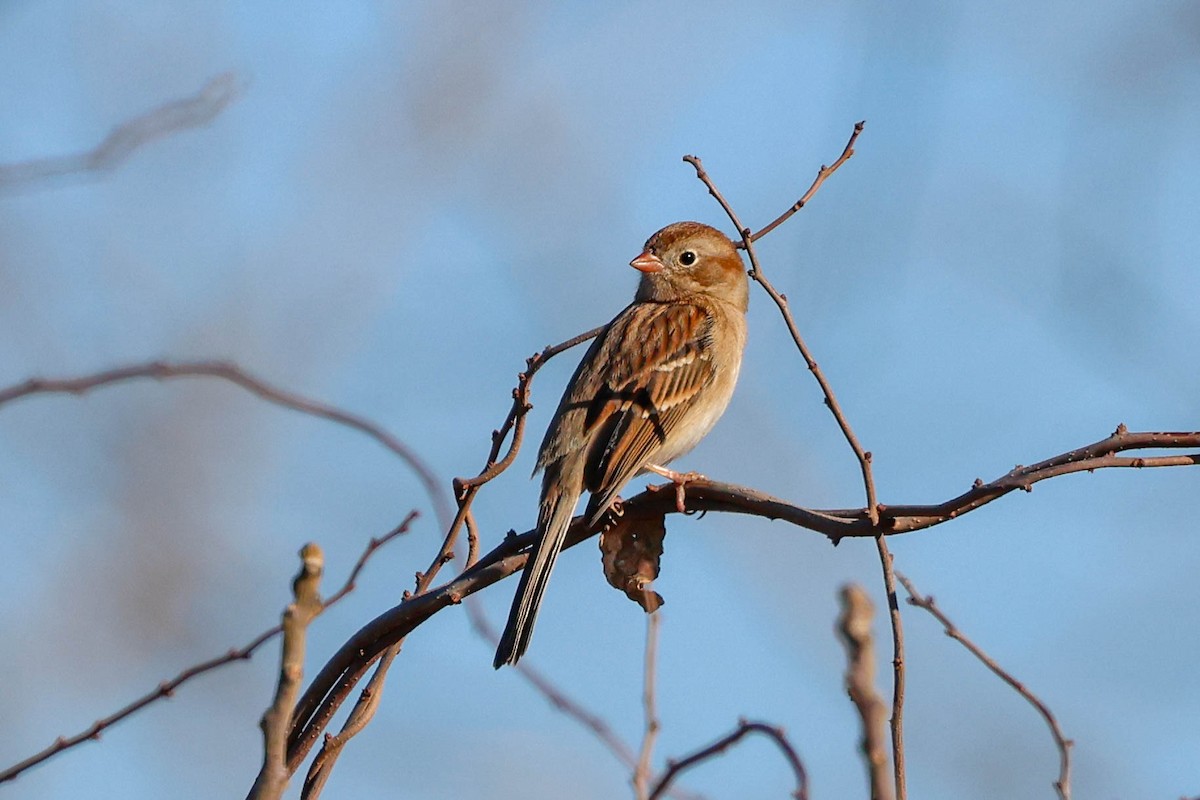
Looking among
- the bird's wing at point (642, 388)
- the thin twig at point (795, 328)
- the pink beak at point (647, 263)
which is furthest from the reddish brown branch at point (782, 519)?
the pink beak at point (647, 263)

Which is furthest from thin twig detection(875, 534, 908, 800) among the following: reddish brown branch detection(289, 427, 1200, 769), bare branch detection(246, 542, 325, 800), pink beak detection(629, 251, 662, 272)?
pink beak detection(629, 251, 662, 272)

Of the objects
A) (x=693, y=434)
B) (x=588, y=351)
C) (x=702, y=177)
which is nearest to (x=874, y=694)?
(x=702, y=177)

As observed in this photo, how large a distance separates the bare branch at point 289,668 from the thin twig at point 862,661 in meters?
0.66

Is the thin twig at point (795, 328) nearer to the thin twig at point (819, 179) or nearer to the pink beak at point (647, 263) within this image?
the thin twig at point (819, 179)

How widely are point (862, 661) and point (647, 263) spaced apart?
5205 mm

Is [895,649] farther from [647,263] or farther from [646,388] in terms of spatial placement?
[647,263]

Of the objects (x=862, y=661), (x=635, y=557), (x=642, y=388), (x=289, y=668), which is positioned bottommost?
(x=862, y=661)

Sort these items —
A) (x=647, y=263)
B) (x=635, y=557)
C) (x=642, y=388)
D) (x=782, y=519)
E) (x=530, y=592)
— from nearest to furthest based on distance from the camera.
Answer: (x=782, y=519) < (x=635, y=557) < (x=530, y=592) < (x=642, y=388) < (x=647, y=263)

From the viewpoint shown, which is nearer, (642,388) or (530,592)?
(530,592)

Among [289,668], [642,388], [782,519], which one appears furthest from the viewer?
[642,388]

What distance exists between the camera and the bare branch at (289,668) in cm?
170

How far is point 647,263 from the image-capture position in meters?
6.44

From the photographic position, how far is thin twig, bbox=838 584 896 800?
4.28 ft

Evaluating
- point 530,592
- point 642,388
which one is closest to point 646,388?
point 642,388
